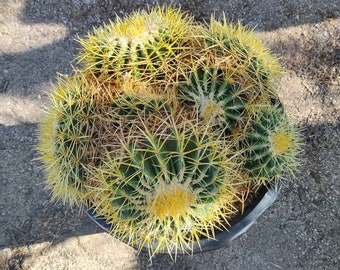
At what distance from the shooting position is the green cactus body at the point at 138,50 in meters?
1.09

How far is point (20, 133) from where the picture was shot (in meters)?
1.94

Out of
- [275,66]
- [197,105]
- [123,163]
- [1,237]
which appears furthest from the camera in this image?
[1,237]

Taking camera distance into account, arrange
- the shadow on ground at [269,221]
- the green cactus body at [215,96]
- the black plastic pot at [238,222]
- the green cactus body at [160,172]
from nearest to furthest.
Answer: the green cactus body at [160,172]
the green cactus body at [215,96]
the black plastic pot at [238,222]
the shadow on ground at [269,221]

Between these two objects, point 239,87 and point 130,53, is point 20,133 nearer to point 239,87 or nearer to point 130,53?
point 130,53

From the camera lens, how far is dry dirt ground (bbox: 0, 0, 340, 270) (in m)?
1.79

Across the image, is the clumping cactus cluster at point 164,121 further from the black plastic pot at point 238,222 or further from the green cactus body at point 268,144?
the black plastic pot at point 238,222

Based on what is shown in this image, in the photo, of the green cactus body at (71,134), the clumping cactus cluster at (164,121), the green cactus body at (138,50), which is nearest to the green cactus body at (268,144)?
the clumping cactus cluster at (164,121)

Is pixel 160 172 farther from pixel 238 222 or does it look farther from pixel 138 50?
pixel 238 222

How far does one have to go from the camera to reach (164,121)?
3.31 ft

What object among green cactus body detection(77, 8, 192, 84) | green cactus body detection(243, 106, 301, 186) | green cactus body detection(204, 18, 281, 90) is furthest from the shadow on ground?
green cactus body detection(77, 8, 192, 84)

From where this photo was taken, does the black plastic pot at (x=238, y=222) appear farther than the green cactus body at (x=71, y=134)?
Yes

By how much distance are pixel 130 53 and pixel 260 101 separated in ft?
1.31

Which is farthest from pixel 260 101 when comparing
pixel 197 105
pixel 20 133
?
pixel 20 133

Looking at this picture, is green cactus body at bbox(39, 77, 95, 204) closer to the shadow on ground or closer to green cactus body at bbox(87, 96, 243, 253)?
green cactus body at bbox(87, 96, 243, 253)
